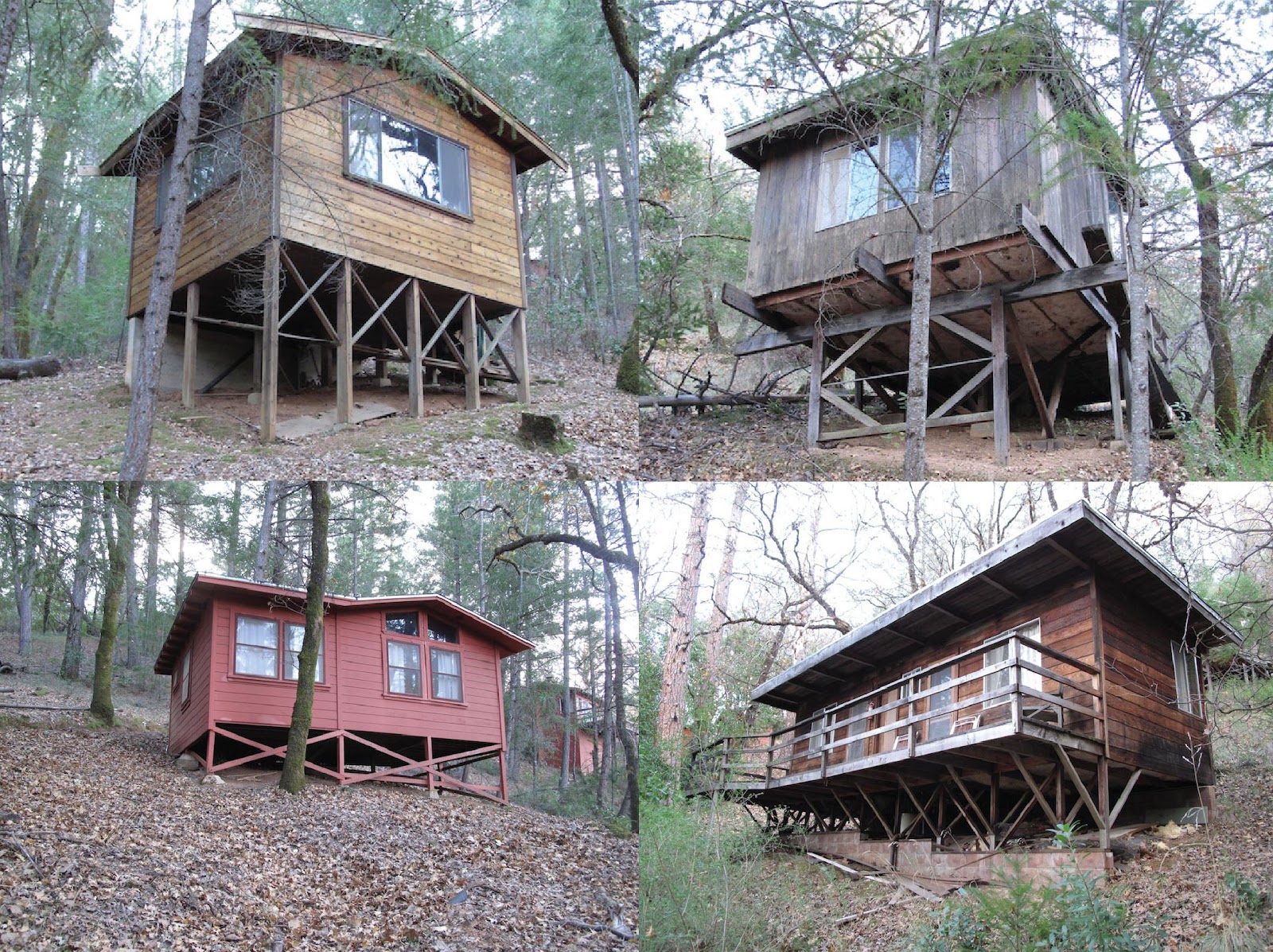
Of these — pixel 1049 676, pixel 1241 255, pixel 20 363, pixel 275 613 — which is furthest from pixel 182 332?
pixel 1241 255

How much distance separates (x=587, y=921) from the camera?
24.5ft

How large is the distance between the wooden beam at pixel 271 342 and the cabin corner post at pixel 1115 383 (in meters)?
8.14

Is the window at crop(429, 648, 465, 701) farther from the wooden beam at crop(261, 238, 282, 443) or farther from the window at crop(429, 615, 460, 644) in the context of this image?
the wooden beam at crop(261, 238, 282, 443)

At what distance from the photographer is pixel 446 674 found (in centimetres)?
1170

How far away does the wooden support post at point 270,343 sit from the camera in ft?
28.7

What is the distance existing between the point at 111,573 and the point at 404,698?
12.2 feet

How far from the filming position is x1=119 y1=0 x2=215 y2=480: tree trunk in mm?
6664

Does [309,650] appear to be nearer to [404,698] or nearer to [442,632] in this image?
[404,698]

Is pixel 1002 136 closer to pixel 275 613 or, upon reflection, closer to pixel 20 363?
pixel 275 613

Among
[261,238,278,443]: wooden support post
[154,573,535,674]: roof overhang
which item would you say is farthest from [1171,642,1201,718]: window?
[261,238,278,443]: wooden support post

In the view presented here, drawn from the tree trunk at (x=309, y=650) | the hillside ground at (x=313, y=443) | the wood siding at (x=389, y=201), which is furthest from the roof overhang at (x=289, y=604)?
the wood siding at (x=389, y=201)

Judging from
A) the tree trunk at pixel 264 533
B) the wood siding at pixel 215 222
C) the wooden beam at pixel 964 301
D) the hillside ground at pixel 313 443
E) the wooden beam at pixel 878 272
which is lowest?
the tree trunk at pixel 264 533

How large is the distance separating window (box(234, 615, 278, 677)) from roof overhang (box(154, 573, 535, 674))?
343mm

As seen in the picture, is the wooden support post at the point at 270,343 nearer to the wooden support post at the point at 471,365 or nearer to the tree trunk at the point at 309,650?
the tree trunk at the point at 309,650
